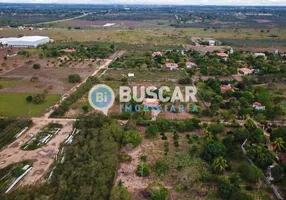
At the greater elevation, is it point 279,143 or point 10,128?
point 279,143

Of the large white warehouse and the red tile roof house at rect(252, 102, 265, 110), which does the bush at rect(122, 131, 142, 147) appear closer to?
the red tile roof house at rect(252, 102, 265, 110)

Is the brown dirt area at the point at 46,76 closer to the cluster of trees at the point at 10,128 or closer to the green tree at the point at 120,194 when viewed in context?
the cluster of trees at the point at 10,128

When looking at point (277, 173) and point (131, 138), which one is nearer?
point (277, 173)

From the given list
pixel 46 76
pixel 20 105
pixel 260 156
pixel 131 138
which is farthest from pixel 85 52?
pixel 260 156

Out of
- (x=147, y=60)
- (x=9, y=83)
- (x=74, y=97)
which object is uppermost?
(x=74, y=97)

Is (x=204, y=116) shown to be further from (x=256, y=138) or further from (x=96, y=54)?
(x=96, y=54)

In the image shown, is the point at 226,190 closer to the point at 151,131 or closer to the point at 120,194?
the point at 120,194

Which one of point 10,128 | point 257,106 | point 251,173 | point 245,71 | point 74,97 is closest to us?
point 251,173

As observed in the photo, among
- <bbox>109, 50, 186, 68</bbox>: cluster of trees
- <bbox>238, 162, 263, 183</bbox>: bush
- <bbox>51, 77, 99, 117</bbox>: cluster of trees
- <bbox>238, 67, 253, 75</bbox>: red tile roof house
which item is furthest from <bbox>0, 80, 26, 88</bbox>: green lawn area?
<bbox>238, 67, 253, 75</bbox>: red tile roof house
